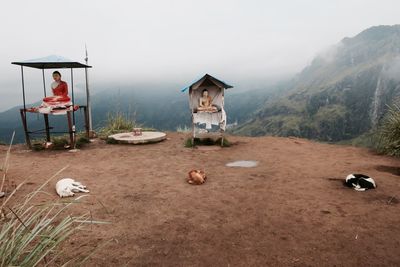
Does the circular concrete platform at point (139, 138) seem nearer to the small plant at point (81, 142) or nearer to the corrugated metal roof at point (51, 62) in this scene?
the small plant at point (81, 142)

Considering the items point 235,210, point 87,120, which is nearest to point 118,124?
point 87,120

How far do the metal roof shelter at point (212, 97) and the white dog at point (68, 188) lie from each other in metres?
4.82

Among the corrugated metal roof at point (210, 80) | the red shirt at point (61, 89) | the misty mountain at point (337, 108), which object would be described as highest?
the corrugated metal roof at point (210, 80)

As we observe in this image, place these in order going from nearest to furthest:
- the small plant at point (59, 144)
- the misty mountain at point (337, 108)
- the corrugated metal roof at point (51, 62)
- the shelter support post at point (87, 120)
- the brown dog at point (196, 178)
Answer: the brown dog at point (196, 178)
the corrugated metal roof at point (51, 62)
the small plant at point (59, 144)
the shelter support post at point (87, 120)
the misty mountain at point (337, 108)

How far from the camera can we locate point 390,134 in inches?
332

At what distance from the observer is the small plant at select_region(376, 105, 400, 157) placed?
8156 mm

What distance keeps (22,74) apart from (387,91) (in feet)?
500

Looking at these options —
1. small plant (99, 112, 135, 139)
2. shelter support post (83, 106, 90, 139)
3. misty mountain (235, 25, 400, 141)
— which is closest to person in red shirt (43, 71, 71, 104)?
shelter support post (83, 106, 90, 139)

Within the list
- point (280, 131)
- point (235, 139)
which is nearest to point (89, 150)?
point (235, 139)

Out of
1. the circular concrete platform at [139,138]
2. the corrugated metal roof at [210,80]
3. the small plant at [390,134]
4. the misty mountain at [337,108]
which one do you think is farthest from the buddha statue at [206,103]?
the misty mountain at [337,108]

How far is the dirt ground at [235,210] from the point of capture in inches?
133

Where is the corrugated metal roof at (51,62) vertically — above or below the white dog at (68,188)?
above

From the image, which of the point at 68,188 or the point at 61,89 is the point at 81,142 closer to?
the point at 61,89

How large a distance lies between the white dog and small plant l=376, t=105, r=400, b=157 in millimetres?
7373
